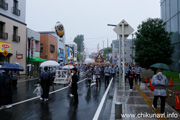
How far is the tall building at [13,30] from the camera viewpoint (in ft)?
71.9

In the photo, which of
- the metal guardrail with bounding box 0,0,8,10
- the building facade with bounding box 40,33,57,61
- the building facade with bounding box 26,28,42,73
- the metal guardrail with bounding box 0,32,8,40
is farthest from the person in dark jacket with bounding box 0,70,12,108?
the building facade with bounding box 40,33,57,61

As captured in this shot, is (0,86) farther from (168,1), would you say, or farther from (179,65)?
(168,1)

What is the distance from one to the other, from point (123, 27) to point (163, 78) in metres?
2.47

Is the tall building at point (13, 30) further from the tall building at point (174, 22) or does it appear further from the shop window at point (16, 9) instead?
the tall building at point (174, 22)

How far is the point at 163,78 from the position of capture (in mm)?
6605

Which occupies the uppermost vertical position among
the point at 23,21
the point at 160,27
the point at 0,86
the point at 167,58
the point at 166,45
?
the point at 23,21

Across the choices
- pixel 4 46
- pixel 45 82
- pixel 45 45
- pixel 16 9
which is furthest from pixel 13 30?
pixel 45 82

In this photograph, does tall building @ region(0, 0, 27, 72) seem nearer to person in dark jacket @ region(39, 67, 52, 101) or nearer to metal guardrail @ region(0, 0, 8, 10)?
metal guardrail @ region(0, 0, 8, 10)

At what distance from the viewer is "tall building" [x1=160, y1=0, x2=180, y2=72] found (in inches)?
1027

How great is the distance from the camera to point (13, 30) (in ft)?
81.8

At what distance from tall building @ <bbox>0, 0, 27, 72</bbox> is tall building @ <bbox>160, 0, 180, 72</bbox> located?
74.6ft

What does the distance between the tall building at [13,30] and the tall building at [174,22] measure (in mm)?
22751

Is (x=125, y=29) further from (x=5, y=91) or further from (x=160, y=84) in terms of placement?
(x=5, y=91)

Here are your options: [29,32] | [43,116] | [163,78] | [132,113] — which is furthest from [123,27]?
[29,32]
